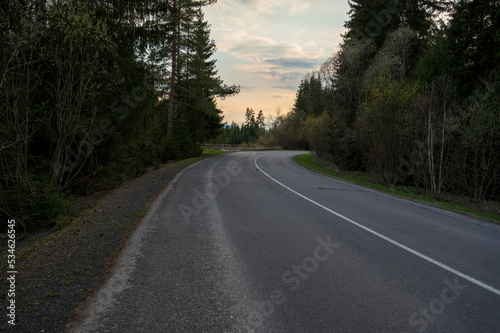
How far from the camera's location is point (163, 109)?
73.6 feet

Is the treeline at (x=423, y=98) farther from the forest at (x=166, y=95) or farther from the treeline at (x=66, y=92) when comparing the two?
the treeline at (x=66, y=92)

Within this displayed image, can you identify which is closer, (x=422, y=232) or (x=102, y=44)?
(x=422, y=232)

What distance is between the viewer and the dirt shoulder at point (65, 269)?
290cm

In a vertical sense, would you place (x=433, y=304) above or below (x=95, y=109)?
below

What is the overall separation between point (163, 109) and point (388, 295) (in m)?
21.7

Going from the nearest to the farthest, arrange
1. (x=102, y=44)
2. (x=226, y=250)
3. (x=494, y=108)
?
(x=226, y=250)
(x=102, y=44)
(x=494, y=108)

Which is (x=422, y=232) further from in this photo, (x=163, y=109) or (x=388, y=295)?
(x=163, y=109)

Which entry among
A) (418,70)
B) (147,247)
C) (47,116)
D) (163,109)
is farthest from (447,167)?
(163,109)

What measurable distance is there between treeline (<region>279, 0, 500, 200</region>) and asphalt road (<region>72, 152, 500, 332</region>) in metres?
7.01

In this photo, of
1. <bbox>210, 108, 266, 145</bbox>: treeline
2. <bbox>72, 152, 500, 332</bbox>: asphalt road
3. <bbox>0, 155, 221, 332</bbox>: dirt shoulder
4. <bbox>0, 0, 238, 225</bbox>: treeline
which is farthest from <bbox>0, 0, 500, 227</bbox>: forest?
<bbox>210, 108, 266, 145</bbox>: treeline

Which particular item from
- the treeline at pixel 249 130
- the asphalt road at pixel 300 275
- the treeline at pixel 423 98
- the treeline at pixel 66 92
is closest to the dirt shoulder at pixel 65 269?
the asphalt road at pixel 300 275

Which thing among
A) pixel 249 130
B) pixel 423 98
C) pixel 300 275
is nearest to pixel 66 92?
pixel 300 275

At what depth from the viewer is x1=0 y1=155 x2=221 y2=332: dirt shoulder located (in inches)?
114

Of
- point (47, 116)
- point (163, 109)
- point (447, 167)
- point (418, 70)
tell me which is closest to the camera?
point (47, 116)
